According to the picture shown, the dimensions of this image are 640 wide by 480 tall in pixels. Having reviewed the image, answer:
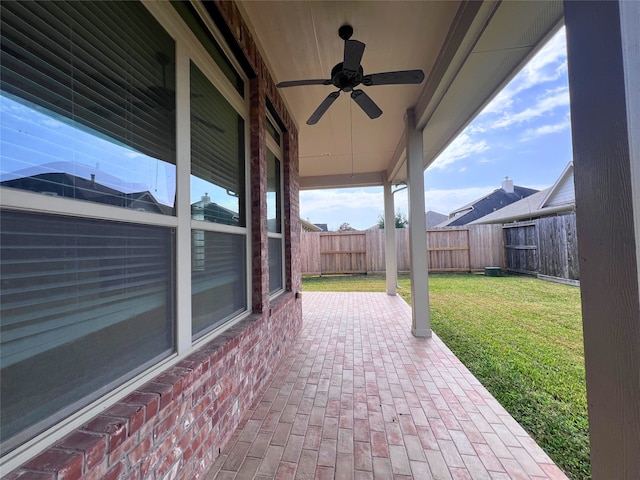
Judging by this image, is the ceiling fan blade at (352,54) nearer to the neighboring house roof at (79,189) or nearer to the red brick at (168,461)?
the neighboring house roof at (79,189)

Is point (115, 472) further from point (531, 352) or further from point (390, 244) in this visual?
point (390, 244)

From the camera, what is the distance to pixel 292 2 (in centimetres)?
212

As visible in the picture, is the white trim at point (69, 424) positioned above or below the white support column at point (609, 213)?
below

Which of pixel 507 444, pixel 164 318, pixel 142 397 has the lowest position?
pixel 507 444

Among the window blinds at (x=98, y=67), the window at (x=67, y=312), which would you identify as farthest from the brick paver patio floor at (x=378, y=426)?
the window blinds at (x=98, y=67)

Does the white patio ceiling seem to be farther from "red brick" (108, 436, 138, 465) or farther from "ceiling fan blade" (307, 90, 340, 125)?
"red brick" (108, 436, 138, 465)

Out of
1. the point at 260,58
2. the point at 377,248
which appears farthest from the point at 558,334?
the point at 377,248

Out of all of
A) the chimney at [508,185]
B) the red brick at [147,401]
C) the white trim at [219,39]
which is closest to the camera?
the red brick at [147,401]

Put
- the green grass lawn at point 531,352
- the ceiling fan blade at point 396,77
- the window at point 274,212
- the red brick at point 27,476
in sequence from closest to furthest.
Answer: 1. the red brick at point 27,476
2. the green grass lawn at point 531,352
3. the ceiling fan blade at point 396,77
4. the window at point 274,212

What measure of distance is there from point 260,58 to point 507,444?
3.80m

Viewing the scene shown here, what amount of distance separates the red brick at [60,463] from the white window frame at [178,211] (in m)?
0.03

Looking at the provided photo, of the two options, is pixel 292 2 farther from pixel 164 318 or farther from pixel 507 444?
pixel 507 444

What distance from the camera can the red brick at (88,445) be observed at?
85cm

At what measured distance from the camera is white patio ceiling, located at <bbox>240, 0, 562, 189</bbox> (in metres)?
2.06
